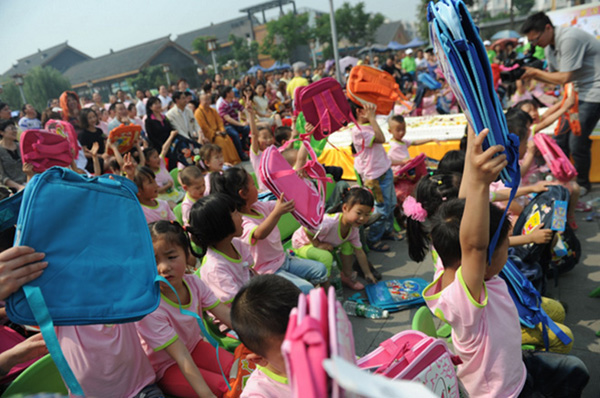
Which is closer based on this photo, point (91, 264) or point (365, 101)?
point (91, 264)

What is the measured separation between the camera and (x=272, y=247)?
298 centimetres

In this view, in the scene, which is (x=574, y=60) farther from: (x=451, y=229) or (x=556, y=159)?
(x=451, y=229)

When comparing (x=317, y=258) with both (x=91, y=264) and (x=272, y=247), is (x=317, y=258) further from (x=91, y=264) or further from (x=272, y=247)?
(x=91, y=264)

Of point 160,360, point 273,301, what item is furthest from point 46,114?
point 273,301

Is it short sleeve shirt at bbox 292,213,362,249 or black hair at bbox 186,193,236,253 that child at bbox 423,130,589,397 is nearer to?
black hair at bbox 186,193,236,253

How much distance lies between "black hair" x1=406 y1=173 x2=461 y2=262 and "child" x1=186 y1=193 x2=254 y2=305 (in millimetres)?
1021

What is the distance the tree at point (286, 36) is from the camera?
46.9 meters

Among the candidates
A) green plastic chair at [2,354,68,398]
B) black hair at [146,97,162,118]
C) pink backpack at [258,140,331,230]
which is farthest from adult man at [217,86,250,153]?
green plastic chair at [2,354,68,398]

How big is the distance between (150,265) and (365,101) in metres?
3.44

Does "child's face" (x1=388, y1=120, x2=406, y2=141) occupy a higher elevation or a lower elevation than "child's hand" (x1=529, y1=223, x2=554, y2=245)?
higher

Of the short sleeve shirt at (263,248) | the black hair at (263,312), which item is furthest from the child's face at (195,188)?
the black hair at (263,312)

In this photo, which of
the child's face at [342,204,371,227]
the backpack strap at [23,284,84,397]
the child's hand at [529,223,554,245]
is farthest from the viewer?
the child's face at [342,204,371,227]

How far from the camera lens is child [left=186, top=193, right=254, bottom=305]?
2359 millimetres

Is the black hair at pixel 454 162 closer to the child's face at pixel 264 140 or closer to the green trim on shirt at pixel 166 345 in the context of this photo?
the green trim on shirt at pixel 166 345
